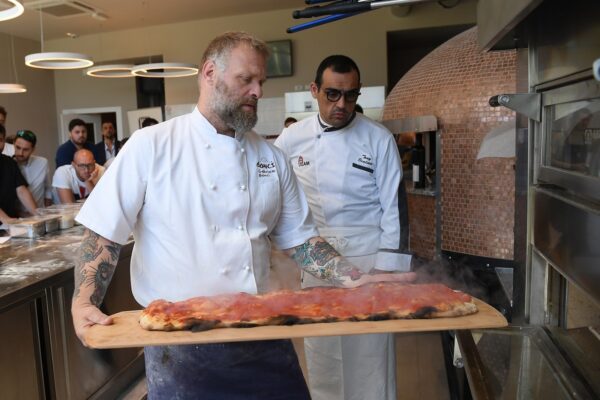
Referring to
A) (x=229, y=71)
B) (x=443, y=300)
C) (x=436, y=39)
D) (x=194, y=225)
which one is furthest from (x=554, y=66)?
(x=436, y=39)

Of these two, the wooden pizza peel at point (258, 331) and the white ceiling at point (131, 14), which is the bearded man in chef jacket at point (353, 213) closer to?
the wooden pizza peel at point (258, 331)

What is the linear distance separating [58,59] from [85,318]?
3.42 meters

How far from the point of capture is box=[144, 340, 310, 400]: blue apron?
Result: 1.58 m

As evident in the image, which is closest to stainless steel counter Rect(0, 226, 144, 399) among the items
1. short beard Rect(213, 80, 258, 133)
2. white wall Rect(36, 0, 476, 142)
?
short beard Rect(213, 80, 258, 133)

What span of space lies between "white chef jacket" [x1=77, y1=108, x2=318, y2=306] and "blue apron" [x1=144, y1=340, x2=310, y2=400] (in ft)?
0.61

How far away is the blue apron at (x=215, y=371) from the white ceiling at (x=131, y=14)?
23.7 feet

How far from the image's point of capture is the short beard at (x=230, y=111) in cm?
158

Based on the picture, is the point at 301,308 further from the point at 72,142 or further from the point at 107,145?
the point at 107,145

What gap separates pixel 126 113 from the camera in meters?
10.2

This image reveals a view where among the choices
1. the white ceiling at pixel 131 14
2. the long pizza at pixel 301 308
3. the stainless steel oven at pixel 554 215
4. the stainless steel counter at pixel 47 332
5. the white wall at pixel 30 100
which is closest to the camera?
the stainless steel oven at pixel 554 215

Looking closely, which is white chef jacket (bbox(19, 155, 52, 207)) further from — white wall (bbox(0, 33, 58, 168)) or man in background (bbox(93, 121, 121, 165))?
white wall (bbox(0, 33, 58, 168))

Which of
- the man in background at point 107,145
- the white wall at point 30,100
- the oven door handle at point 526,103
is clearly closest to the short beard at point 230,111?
the oven door handle at point 526,103

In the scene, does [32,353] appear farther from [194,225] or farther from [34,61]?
[34,61]

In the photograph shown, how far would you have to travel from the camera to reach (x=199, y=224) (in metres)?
1.60
